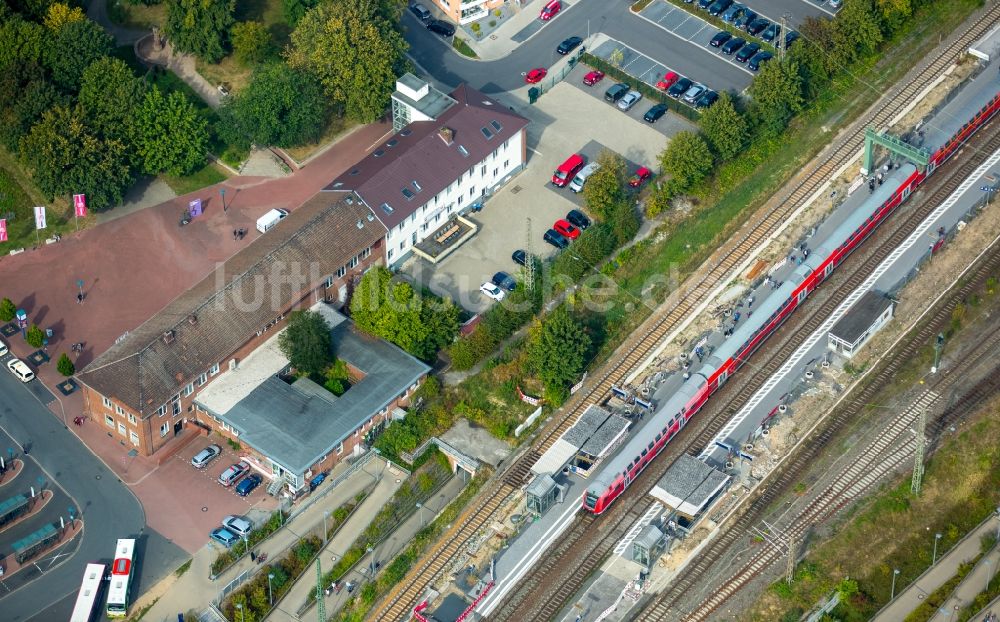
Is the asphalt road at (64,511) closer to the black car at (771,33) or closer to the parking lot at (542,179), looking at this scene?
the parking lot at (542,179)

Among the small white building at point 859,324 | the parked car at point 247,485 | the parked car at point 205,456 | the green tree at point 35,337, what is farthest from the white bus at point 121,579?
the small white building at point 859,324

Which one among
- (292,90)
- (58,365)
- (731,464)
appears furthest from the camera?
(292,90)

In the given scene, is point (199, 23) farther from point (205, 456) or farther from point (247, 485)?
point (247, 485)

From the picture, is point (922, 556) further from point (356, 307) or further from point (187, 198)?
point (187, 198)

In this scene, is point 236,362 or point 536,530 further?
point 236,362

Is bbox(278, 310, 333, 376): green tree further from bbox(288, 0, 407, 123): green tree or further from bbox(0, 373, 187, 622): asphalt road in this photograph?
bbox(288, 0, 407, 123): green tree

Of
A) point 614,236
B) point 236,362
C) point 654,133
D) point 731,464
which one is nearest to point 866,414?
point 731,464
